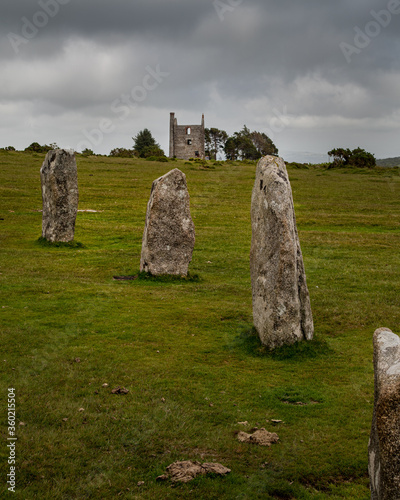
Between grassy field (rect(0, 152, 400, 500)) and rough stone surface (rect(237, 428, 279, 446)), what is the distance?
0.42 feet

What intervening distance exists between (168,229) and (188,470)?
1196cm

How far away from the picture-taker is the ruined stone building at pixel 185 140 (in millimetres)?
101125

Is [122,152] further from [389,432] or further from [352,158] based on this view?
[389,432]

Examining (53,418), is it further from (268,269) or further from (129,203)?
(129,203)

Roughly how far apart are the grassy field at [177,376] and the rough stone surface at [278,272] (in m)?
0.48

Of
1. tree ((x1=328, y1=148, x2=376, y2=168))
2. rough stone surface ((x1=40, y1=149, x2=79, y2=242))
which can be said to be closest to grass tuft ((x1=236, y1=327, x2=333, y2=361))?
rough stone surface ((x1=40, y1=149, x2=79, y2=242))

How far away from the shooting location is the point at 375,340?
5.05 metres

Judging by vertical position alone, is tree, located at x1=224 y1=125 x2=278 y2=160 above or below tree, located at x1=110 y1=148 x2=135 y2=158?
above

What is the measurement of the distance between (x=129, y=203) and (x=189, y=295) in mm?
22994

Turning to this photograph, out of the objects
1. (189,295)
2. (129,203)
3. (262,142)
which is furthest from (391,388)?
(262,142)

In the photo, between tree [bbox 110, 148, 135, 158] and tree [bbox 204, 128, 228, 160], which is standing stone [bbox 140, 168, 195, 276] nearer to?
tree [bbox 110, 148, 135, 158]

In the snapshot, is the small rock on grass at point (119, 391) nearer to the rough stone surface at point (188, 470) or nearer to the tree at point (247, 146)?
the rough stone surface at point (188, 470)

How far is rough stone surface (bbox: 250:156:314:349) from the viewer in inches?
430

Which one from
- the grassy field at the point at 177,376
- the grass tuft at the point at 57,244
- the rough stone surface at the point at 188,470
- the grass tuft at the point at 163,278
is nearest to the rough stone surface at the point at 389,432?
the grassy field at the point at 177,376
